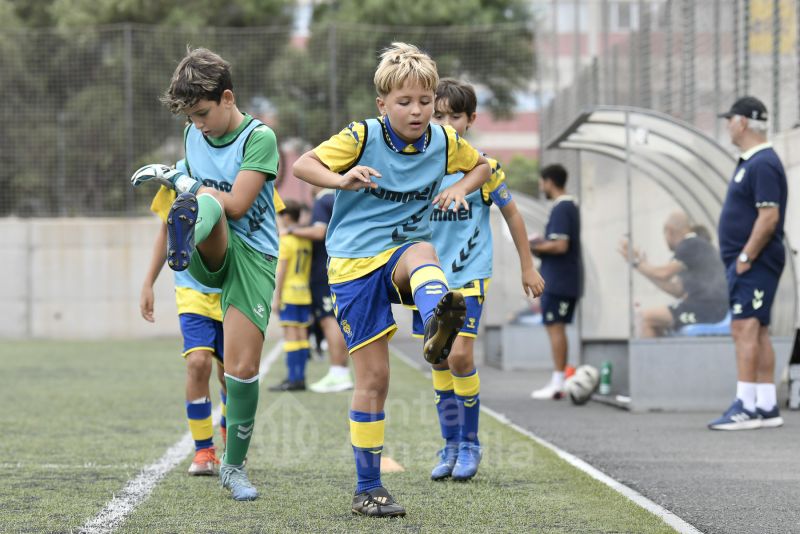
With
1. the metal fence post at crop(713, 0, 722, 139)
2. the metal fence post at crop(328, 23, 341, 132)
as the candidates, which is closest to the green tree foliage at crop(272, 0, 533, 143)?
the metal fence post at crop(328, 23, 341, 132)

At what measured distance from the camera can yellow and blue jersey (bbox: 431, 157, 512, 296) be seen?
6.22 m

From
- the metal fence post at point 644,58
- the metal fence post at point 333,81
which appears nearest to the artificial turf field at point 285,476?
the metal fence post at point 644,58

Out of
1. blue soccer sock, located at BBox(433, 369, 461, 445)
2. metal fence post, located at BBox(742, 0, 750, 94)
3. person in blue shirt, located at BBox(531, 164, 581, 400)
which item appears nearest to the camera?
blue soccer sock, located at BBox(433, 369, 461, 445)

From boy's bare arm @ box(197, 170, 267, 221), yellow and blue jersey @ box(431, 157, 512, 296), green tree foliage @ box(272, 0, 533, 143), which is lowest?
yellow and blue jersey @ box(431, 157, 512, 296)

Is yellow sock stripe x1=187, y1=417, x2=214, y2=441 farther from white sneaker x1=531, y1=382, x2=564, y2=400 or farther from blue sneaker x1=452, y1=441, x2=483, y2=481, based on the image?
white sneaker x1=531, y1=382, x2=564, y2=400

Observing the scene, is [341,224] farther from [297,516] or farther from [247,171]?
[297,516]

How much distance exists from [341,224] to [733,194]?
4.28 m

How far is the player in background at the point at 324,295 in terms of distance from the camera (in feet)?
37.6

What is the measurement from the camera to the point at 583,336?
11859 mm

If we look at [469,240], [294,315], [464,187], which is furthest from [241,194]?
[294,315]

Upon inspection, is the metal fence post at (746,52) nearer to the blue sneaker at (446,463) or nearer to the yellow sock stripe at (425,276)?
the blue sneaker at (446,463)

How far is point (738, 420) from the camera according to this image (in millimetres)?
8398

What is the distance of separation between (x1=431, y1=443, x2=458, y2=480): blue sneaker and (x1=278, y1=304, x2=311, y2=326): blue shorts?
19.3 feet

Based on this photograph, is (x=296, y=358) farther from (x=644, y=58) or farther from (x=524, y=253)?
(x=644, y=58)
